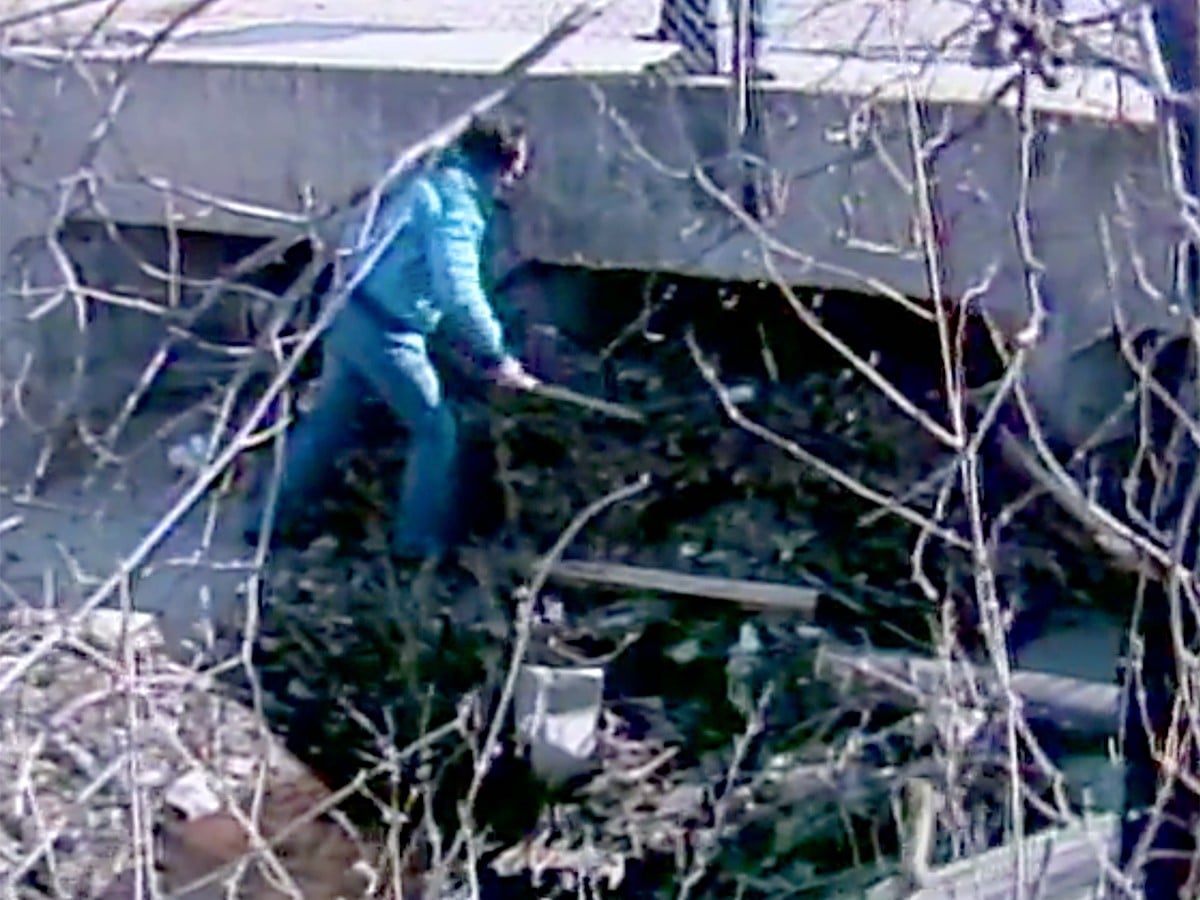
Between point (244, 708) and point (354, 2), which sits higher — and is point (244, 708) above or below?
below

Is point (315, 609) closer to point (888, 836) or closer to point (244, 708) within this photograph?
point (244, 708)

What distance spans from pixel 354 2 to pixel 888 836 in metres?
4.52

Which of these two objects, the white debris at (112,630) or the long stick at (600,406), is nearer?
the white debris at (112,630)

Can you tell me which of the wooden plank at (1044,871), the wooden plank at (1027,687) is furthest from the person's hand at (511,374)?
the wooden plank at (1044,871)

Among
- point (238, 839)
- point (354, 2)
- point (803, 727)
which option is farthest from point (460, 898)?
point (354, 2)

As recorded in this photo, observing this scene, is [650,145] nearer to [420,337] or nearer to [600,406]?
[600,406]

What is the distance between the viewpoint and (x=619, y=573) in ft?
20.5

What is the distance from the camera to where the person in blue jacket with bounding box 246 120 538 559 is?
578 centimetres

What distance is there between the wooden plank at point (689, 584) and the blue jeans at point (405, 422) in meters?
0.42

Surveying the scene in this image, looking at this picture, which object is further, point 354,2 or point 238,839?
point 354,2

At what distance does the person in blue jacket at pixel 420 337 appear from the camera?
19.0 feet

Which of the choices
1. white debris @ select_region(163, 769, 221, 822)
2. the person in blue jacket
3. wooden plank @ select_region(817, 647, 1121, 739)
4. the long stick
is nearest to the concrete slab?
the person in blue jacket

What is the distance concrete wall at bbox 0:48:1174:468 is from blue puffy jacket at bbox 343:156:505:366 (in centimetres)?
43

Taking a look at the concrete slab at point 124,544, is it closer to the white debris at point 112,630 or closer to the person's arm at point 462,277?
the white debris at point 112,630
